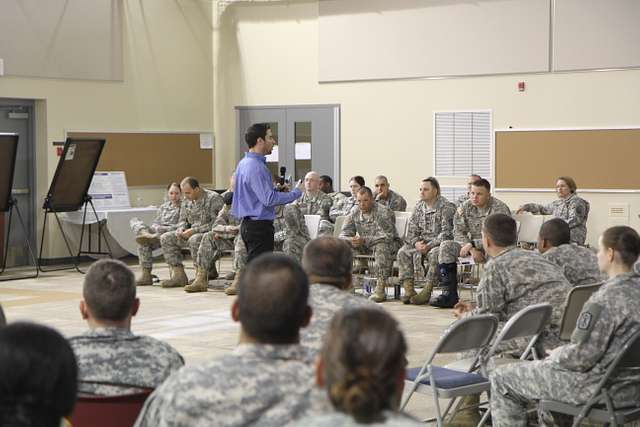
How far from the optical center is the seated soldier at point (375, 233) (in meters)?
10.7

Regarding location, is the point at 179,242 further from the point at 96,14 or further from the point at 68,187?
the point at 96,14

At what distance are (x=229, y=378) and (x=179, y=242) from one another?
31.7 feet

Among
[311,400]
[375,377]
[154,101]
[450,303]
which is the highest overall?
[154,101]

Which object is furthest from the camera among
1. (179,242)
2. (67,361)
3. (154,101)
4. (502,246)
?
(154,101)

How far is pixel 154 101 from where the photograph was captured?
15.4 meters

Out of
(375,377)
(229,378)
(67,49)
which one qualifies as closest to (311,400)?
(229,378)

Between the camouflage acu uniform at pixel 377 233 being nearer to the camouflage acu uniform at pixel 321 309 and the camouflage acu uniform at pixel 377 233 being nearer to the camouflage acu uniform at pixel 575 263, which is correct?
the camouflage acu uniform at pixel 575 263

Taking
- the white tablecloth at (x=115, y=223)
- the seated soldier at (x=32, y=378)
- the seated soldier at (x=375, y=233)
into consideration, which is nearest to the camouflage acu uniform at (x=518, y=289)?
the seated soldier at (x=32, y=378)

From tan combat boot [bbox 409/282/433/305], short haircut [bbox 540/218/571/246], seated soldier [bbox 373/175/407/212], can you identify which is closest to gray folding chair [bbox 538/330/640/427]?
short haircut [bbox 540/218/571/246]

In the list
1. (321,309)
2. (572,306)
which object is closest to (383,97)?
(572,306)

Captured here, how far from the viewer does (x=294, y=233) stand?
11.4 meters

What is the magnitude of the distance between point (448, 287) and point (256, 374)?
7937mm

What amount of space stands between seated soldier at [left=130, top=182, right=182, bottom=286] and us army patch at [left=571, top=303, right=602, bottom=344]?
27.1 ft

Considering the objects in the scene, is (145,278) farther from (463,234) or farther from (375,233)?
(463,234)
